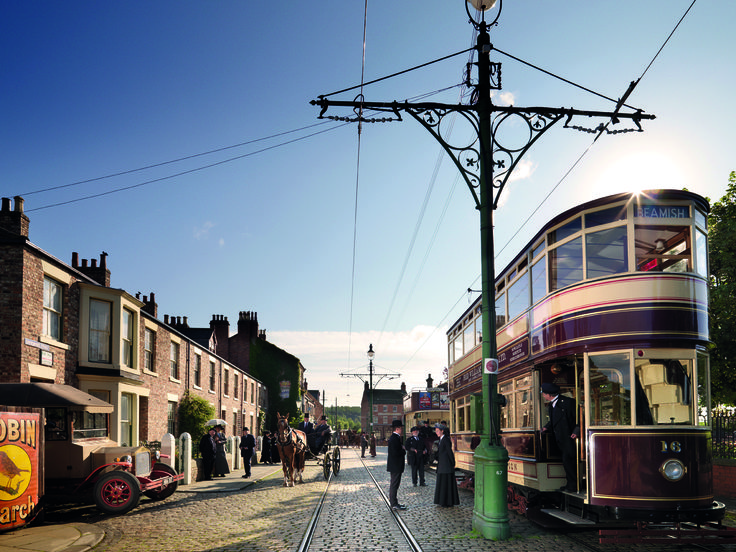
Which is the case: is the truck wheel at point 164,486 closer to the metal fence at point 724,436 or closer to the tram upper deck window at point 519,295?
the tram upper deck window at point 519,295

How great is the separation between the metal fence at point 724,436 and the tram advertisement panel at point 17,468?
14276 mm

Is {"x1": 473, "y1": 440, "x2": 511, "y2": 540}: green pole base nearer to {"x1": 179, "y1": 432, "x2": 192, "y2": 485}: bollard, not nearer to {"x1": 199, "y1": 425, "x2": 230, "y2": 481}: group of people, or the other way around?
{"x1": 179, "y1": 432, "x2": 192, "y2": 485}: bollard

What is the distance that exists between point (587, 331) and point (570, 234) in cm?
162

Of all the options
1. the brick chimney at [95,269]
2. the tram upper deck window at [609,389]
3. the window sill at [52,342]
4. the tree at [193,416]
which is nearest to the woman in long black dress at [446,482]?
the tram upper deck window at [609,389]

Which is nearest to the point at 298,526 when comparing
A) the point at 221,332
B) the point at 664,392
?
the point at 664,392

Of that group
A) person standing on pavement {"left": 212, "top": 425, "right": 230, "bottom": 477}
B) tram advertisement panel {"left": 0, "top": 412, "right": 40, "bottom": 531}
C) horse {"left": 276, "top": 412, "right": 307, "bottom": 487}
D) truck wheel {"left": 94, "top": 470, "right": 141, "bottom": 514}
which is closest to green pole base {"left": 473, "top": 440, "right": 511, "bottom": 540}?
truck wheel {"left": 94, "top": 470, "right": 141, "bottom": 514}

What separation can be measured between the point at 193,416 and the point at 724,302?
1919 centimetres

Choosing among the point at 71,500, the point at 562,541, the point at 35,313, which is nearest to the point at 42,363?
the point at 35,313

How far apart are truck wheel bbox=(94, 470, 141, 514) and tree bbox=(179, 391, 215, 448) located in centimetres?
1329

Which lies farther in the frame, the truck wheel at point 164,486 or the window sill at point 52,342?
the window sill at point 52,342

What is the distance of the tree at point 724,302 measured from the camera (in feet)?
64.3

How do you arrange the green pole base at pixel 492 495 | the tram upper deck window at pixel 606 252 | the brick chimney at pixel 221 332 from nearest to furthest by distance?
the green pole base at pixel 492 495 → the tram upper deck window at pixel 606 252 → the brick chimney at pixel 221 332

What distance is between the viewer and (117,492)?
1232cm

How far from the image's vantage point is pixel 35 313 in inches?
569
